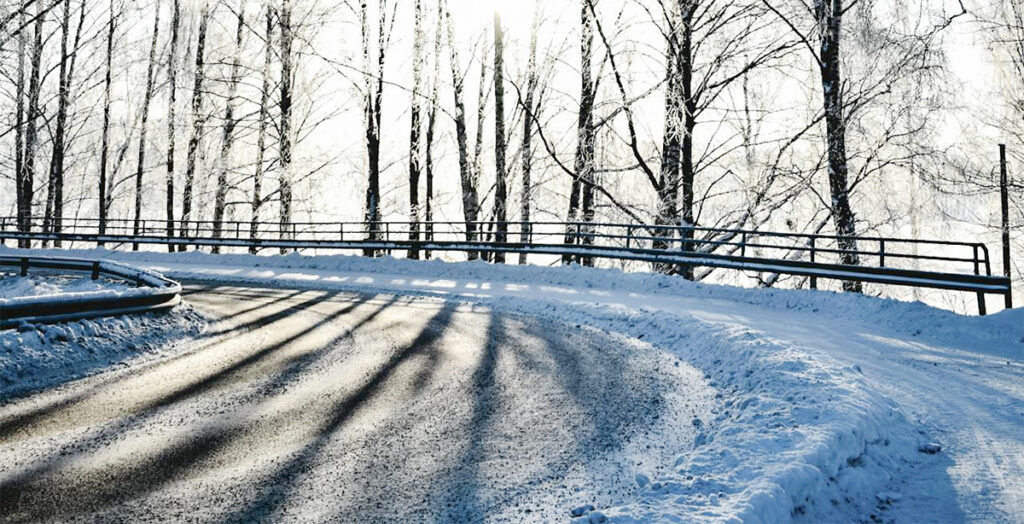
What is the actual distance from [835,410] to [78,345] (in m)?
8.14

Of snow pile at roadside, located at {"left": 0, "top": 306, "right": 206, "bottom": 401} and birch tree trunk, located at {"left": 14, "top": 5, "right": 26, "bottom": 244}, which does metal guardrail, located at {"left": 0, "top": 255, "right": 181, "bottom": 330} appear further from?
birch tree trunk, located at {"left": 14, "top": 5, "right": 26, "bottom": 244}

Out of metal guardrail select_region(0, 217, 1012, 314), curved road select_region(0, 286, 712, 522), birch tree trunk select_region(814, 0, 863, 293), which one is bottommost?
curved road select_region(0, 286, 712, 522)

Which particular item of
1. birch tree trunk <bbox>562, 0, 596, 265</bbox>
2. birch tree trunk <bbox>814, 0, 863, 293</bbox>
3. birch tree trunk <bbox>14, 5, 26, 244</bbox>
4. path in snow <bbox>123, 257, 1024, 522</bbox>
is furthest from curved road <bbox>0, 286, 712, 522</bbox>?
birch tree trunk <bbox>14, 5, 26, 244</bbox>

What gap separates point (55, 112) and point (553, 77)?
2564 cm

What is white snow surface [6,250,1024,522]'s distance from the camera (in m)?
4.08

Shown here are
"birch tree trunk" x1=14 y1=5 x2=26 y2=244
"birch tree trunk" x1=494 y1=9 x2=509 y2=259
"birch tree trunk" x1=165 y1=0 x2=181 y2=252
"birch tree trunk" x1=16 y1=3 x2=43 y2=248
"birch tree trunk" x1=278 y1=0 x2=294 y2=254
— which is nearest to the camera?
"birch tree trunk" x1=494 y1=9 x2=509 y2=259

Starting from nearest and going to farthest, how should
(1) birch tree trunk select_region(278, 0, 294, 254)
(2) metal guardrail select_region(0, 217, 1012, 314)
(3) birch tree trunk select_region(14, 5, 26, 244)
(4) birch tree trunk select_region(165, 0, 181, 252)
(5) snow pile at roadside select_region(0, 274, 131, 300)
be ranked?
(2) metal guardrail select_region(0, 217, 1012, 314) → (5) snow pile at roadside select_region(0, 274, 131, 300) → (1) birch tree trunk select_region(278, 0, 294, 254) → (3) birch tree trunk select_region(14, 5, 26, 244) → (4) birch tree trunk select_region(165, 0, 181, 252)

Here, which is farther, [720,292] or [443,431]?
[720,292]

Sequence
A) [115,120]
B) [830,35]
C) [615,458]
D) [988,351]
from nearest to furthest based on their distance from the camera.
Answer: [615,458], [988,351], [830,35], [115,120]

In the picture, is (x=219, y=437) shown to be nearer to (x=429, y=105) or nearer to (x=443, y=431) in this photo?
(x=443, y=431)

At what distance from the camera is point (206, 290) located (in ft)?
50.4

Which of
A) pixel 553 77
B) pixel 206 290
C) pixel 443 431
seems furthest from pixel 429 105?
pixel 443 431

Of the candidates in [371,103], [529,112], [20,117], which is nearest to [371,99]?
[371,103]

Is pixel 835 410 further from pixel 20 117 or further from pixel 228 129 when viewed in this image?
pixel 20 117
